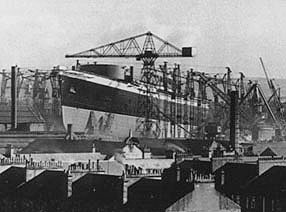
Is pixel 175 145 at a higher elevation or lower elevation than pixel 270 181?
higher

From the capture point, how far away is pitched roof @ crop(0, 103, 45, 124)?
235 ft

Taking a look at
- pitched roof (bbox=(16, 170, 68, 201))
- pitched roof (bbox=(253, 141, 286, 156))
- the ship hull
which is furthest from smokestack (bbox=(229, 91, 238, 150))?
pitched roof (bbox=(16, 170, 68, 201))

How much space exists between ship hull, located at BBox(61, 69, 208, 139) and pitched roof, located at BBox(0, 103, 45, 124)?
376cm

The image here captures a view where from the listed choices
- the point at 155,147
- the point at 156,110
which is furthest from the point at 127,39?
the point at 155,147

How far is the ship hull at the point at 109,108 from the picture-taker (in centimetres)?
7294

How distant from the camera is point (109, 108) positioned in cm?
7681

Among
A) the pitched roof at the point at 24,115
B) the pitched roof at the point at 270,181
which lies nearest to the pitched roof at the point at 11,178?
the pitched roof at the point at 270,181

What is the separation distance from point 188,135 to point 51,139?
36611mm

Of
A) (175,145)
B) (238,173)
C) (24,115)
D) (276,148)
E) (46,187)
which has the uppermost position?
(24,115)

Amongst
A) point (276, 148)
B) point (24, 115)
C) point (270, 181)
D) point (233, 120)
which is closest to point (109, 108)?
point (24, 115)

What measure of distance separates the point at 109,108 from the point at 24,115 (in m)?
11.0

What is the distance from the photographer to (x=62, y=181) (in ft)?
100

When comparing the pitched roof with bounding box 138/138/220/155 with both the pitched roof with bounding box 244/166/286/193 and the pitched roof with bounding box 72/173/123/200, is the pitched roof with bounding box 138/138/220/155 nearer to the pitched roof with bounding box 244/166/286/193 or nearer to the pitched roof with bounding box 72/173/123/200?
the pitched roof with bounding box 244/166/286/193

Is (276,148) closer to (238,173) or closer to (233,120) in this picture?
(233,120)
